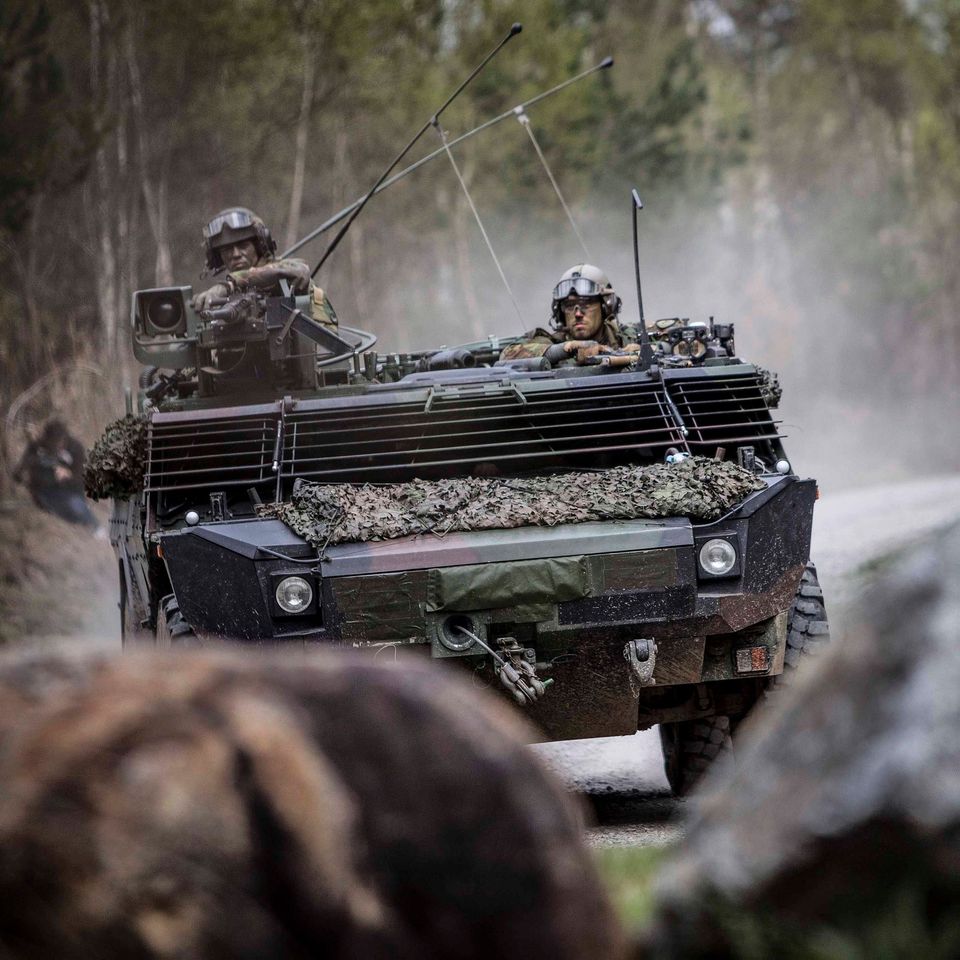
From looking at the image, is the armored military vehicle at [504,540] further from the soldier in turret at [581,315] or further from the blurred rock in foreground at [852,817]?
the blurred rock in foreground at [852,817]

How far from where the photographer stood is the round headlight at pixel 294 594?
22.6 feet

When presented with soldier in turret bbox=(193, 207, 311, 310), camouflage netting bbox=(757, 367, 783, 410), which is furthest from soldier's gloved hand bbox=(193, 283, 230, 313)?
camouflage netting bbox=(757, 367, 783, 410)

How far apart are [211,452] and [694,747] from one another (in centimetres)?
250

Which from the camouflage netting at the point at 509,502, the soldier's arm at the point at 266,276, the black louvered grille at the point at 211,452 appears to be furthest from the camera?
the soldier's arm at the point at 266,276

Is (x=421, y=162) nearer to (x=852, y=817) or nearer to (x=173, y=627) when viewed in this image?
(x=173, y=627)

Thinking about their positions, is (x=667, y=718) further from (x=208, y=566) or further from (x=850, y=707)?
(x=850, y=707)

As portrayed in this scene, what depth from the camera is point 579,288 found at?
31.2 feet

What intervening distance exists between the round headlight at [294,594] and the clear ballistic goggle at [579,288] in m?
3.10

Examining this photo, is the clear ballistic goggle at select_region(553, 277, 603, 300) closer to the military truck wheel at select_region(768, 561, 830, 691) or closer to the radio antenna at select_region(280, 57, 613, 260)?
the radio antenna at select_region(280, 57, 613, 260)

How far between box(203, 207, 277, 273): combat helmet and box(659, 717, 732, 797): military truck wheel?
11.3 feet

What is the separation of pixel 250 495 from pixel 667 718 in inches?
76.7

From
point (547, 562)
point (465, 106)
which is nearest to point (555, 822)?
point (547, 562)

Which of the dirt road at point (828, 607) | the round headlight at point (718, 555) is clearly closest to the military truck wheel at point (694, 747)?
the dirt road at point (828, 607)

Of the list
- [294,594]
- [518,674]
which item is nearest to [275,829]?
[518,674]
